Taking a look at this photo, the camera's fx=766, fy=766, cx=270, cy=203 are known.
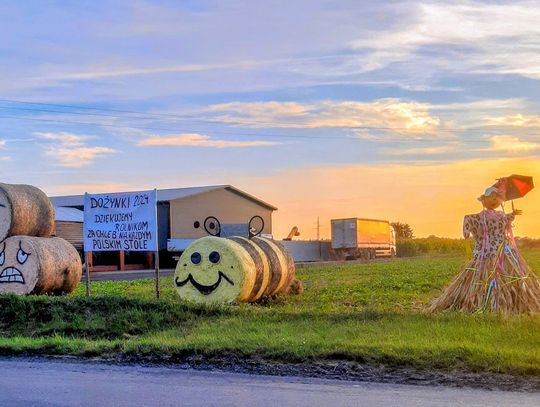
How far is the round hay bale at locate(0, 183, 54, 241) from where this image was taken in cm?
1734

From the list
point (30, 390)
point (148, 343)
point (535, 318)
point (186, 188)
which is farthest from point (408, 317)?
point (186, 188)

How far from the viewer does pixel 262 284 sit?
55.6ft

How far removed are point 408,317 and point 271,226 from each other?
43223 millimetres

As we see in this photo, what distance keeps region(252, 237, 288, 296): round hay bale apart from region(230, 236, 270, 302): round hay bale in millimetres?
284

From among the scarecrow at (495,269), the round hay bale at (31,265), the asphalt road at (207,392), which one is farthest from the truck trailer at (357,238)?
the asphalt road at (207,392)

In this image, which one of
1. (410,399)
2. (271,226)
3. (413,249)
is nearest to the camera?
(410,399)

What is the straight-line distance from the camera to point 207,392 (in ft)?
25.4

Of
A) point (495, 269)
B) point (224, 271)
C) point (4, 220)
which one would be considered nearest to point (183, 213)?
point (4, 220)

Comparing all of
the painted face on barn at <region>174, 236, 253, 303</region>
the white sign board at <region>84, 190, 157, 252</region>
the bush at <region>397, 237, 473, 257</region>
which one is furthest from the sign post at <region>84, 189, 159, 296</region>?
→ the bush at <region>397, 237, 473, 257</region>

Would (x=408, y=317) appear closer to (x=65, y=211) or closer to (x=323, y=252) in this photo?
(x=65, y=211)

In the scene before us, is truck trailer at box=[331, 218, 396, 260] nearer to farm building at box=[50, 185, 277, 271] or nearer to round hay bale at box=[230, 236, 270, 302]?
farm building at box=[50, 185, 277, 271]

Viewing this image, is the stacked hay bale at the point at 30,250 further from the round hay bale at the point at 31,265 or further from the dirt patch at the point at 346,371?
the dirt patch at the point at 346,371

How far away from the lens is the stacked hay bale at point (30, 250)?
55.8ft

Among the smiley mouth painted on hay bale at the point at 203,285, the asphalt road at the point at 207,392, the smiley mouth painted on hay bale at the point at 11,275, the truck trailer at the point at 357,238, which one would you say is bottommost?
the asphalt road at the point at 207,392
